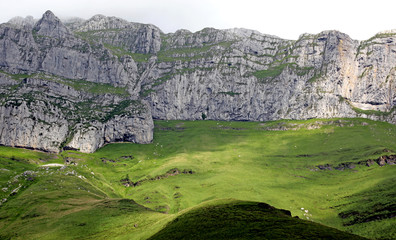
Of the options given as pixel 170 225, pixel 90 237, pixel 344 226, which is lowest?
pixel 344 226

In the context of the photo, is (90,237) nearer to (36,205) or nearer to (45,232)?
(45,232)

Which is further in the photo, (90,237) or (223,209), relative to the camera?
(90,237)

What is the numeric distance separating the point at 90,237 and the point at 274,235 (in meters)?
75.6

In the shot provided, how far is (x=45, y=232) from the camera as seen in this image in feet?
406

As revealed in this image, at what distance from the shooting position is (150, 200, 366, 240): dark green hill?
2788 inches

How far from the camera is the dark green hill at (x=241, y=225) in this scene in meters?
70.8

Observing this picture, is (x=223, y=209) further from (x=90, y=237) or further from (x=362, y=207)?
(x=362, y=207)

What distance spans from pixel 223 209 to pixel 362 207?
394 feet

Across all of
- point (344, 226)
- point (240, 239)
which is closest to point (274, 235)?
point (240, 239)

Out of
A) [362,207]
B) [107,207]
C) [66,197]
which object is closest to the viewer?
[107,207]

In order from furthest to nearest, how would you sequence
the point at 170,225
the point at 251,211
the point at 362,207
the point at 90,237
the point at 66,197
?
the point at 362,207
the point at 66,197
the point at 90,237
the point at 170,225
the point at 251,211

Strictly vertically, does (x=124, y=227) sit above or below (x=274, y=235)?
below

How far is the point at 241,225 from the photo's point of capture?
80688 millimetres

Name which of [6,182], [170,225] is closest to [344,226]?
[170,225]
